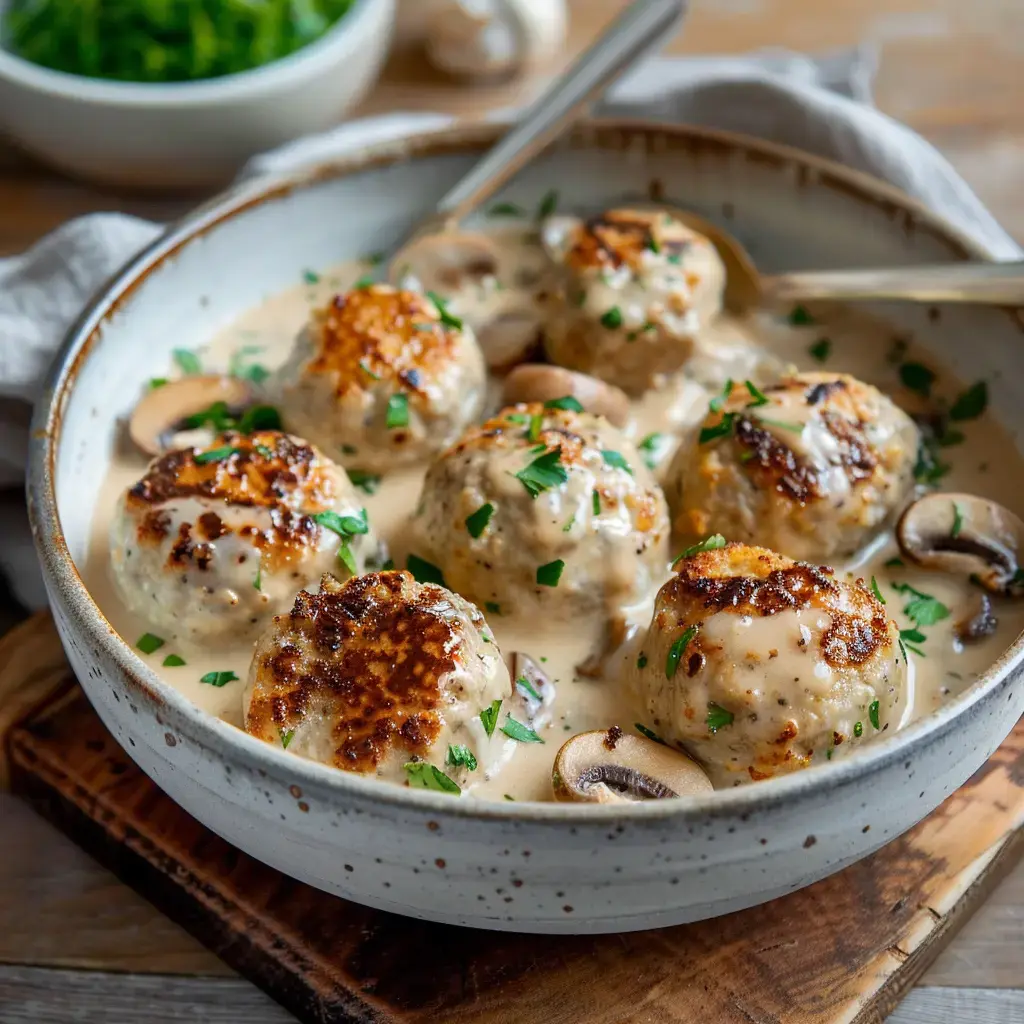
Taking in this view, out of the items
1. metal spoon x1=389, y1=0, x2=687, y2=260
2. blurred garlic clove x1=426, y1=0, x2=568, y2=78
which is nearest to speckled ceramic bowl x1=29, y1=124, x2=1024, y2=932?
metal spoon x1=389, y1=0, x2=687, y2=260

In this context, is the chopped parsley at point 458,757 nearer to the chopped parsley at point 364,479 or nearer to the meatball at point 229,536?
the meatball at point 229,536

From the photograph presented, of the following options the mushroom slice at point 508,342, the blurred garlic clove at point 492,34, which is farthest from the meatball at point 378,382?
the blurred garlic clove at point 492,34

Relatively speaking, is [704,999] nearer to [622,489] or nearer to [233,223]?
[622,489]

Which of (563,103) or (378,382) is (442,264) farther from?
(378,382)

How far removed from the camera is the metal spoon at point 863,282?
355 centimetres

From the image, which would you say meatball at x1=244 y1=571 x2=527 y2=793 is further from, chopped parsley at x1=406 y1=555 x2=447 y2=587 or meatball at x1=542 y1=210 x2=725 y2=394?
meatball at x1=542 y1=210 x2=725 y2=394

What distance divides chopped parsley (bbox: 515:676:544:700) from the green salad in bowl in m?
2.88

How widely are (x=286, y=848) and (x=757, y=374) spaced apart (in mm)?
2025

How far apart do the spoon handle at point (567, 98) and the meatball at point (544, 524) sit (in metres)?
1.28

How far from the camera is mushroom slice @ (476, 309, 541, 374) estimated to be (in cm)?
389

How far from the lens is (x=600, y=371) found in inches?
149

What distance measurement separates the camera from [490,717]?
2.79 metres

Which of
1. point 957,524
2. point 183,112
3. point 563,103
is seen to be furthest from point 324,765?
point 183,112

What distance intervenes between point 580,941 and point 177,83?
338 centimetres
